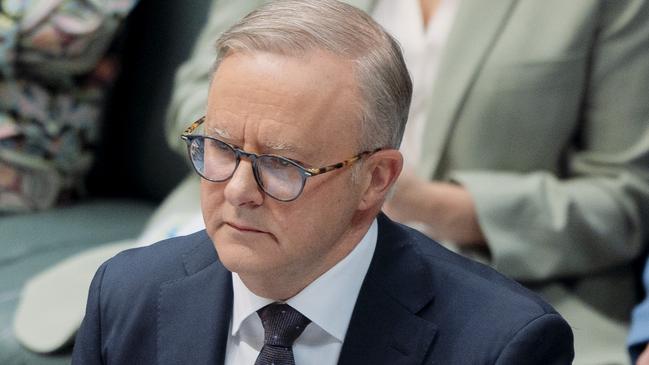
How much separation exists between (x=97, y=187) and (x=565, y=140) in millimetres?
1061

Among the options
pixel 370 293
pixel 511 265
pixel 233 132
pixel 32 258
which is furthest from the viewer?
pixel 32 258

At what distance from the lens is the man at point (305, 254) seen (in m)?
0.97

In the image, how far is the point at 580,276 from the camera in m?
1.71

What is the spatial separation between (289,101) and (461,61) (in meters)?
0.78

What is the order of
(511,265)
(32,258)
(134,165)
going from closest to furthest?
(511,265), (32,258), (134,165)

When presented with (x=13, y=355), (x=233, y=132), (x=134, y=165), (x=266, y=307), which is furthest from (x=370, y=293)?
(x=134, y=165)

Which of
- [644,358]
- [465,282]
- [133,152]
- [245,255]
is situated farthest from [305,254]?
[133,152]

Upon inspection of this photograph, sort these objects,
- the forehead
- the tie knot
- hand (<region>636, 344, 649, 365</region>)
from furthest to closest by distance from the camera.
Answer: hand (<region>636, 344, 649, 365</region>), the tie knot, the forehead

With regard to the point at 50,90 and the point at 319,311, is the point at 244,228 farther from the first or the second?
the point at 50,90

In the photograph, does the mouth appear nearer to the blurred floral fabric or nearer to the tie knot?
the tie knot

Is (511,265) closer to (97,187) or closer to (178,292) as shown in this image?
(178,292)

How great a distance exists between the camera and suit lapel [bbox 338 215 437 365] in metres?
1.06

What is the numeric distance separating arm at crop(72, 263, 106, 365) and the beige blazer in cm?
69

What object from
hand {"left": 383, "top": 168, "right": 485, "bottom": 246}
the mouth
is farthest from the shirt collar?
hand {"left": 383, "top": 168, "right": 485, "bottom": 246}
